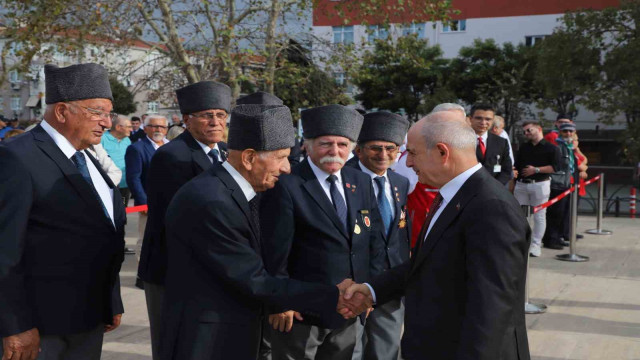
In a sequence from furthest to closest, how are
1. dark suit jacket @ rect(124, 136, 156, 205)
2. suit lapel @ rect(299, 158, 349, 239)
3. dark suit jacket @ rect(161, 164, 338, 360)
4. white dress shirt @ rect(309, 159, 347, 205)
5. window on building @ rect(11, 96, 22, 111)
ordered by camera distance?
window on building @ rect(11, 96, 22, 111) < dark suit jacket @ rect(124, 136, 156, 205) < white dress shirt @ rect(309, 159, 347, 205) < suit lapel @ rect(299, 158, 349, 239) < dark suit jacket @ rect(161, 164, 338, 360)

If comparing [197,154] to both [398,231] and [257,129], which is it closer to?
[257,129]

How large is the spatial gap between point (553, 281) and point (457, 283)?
6045mm

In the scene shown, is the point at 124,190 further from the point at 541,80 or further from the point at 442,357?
the point at 541,80

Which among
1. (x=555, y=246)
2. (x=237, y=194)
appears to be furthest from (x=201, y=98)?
(x=555, y=246)

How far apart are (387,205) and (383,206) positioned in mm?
43

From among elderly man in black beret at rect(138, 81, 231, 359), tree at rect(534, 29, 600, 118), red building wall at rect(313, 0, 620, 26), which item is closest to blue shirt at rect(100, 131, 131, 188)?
elderly man in black beret at rect(138, 81, 231, 359)

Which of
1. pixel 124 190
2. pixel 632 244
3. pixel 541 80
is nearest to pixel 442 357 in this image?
pixel 124 190

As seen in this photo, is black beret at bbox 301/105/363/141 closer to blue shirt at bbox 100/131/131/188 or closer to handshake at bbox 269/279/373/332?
handshake at bbox 269/279/373/332

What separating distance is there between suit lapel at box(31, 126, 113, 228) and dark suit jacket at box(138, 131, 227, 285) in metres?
0.77

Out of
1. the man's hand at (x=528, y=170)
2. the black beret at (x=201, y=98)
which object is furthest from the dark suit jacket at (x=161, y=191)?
the man's hand at (x=528, y=170)

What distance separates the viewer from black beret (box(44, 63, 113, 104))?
3.05 m

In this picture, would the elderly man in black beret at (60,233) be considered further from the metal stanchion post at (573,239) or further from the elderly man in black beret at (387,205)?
the metal stanchion post at (573,239)

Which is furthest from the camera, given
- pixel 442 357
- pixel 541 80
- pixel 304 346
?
pixel 541 80

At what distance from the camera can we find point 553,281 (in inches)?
313
